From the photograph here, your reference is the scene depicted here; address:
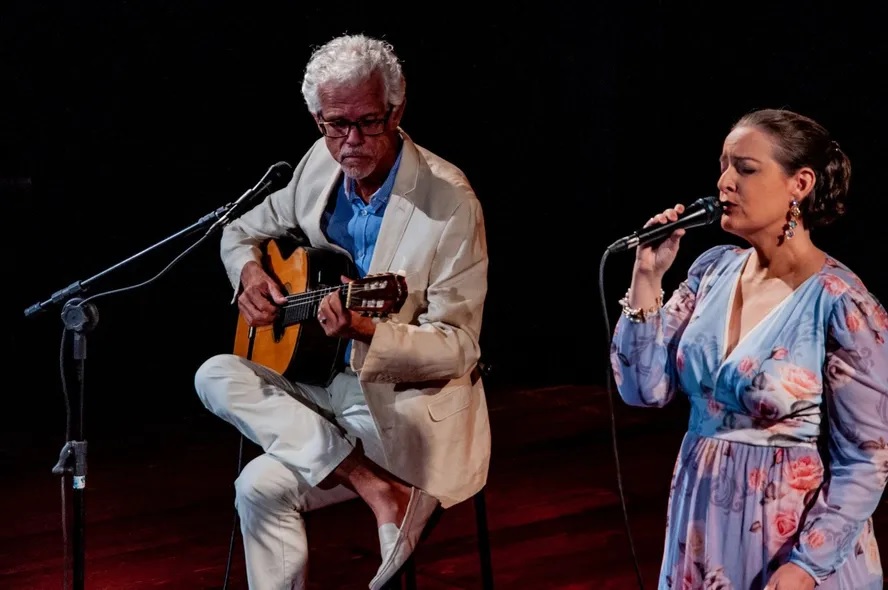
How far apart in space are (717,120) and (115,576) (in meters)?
3.39

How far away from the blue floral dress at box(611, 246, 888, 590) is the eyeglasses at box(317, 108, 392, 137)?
98 cm

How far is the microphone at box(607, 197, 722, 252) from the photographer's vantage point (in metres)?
2.17

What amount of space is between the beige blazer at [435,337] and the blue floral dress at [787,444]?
2.05ft

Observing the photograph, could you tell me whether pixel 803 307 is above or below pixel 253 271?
above

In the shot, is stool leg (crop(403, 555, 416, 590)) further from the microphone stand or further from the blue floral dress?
the microphone stand

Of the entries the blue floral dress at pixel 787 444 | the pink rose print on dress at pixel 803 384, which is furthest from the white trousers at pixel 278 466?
the pink rose print on dress at pixel 803 384

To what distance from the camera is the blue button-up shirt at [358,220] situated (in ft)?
9.57

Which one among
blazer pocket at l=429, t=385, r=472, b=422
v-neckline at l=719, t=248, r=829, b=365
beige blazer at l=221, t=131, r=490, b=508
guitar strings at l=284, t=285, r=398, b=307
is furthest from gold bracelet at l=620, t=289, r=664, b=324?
guitar strings at l=284, t=285, r=398, b=307

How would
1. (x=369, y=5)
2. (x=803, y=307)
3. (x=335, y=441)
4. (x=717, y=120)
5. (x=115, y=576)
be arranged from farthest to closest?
1. (x=369, y=5)
2. (x=717, y=120)
3. (x=115, y=576)
4. (x=335, y=441)
5. (x=803, y=307)

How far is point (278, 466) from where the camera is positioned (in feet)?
9.07

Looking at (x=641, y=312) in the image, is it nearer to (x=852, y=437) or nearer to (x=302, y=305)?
(x=852, y=437)

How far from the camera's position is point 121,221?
534 centimetres

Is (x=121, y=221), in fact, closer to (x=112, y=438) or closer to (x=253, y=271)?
(x=112, y=438)

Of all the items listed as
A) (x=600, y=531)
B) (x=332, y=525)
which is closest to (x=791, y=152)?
(x=600, y=531)
